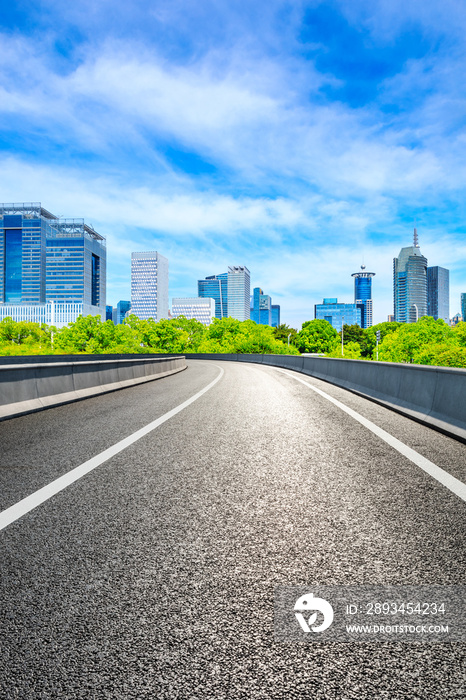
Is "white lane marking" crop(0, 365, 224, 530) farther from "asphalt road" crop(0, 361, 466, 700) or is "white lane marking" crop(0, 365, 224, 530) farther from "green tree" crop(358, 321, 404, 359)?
"green tree" crop(358, 321, 404, 359)

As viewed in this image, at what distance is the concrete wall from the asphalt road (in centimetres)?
145

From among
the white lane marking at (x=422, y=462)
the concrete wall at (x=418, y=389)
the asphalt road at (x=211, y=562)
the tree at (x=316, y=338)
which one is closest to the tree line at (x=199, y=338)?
the tree at (x=316, y=338)

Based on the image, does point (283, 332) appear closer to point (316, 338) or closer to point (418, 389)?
point (316, 338)

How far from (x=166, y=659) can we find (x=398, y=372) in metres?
10.5

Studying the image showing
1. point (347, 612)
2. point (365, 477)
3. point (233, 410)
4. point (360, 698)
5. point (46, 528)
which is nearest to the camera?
point (360, 698)

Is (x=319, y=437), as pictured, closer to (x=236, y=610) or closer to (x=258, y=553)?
(x=258, y=553)

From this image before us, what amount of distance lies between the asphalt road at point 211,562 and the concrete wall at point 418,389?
145cm

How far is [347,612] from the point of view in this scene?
2.62 metres

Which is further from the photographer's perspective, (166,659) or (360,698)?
(166,659)

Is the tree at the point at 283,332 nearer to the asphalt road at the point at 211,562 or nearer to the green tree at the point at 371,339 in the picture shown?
the green tree at the point at 371,339

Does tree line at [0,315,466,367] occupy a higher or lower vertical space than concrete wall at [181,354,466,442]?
higher

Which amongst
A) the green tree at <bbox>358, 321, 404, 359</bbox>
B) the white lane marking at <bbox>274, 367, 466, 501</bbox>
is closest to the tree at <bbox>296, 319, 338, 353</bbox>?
the green tree at <bbox>358, 321, 404, 359</bbox>

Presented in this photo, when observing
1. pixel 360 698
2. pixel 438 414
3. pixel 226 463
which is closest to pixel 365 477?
pixel 226 463

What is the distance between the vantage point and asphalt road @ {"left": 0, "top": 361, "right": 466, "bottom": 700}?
2125 mm
